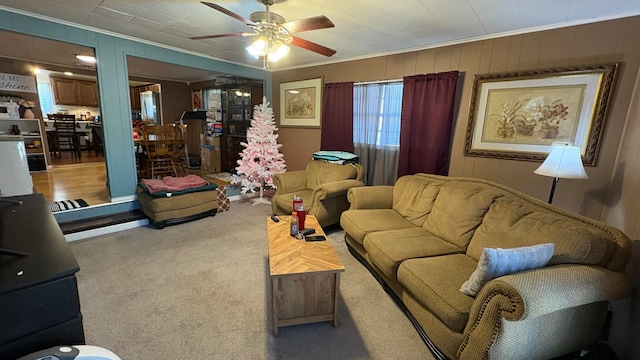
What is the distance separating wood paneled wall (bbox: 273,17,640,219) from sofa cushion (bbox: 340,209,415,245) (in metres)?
1.14

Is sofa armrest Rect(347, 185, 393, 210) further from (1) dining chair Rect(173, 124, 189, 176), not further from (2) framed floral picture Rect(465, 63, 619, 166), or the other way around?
(1) dining chair Rect(173, 124, 189, 176)

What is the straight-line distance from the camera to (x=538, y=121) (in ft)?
8.74

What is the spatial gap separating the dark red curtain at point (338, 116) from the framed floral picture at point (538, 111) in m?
1.64

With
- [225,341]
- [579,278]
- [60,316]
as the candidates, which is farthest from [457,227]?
[60,316]

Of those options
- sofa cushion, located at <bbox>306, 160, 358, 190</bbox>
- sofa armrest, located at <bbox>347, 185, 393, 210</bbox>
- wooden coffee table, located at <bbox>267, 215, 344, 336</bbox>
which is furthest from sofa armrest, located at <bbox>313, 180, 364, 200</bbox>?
wooden coffee table, located at <bbox>267, 215, 344, 336</bbox>

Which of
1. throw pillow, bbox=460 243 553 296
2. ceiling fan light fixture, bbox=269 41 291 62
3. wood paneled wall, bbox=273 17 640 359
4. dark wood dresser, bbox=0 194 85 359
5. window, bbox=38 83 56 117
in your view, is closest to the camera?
dark wood dresser, bbox=0 194 85 359

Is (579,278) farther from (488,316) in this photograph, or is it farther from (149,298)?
(149,298)

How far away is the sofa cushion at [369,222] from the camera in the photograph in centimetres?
250

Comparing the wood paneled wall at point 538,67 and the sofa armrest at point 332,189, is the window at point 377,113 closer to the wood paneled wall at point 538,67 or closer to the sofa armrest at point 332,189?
the wood paneled wall at point 538,67

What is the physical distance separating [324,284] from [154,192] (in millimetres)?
2601

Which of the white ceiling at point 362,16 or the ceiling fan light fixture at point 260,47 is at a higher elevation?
the white ceiling at point 362,16

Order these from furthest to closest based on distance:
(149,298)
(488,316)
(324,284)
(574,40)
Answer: (574,40) → (149,298) → (324,284) → (488,316)

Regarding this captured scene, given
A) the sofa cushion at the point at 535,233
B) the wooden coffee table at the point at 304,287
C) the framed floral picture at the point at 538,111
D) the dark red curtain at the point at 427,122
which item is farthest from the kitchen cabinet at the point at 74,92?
the sofa cushion at the point at 535,233

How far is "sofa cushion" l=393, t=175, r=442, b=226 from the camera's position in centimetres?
269
